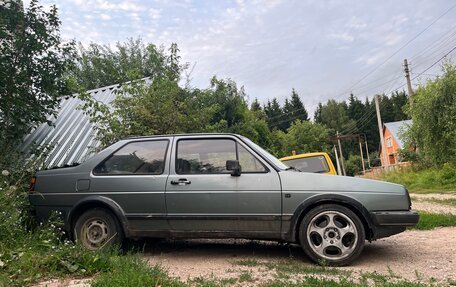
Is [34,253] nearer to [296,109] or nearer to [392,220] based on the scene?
[392,220]

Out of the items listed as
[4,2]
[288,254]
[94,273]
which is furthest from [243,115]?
[94,273]

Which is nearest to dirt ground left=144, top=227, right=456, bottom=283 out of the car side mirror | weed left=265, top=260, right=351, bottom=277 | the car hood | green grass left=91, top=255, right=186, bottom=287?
weed left=265, top=260, right=351, bottom=277

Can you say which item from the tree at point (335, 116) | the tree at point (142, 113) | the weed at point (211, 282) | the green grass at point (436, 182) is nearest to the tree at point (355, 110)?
the tree at point (335, 116)

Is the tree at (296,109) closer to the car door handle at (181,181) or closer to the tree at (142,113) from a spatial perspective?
the tree at (142,113)

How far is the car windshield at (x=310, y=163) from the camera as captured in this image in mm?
10019

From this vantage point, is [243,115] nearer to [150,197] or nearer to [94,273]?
[150,197]

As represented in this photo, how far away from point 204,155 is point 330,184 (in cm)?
168

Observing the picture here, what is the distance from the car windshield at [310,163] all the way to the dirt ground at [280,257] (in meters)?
3.14

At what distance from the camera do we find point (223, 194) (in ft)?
17.2

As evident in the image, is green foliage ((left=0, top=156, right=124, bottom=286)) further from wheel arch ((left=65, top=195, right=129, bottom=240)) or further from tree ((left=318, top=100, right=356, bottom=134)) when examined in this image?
tree ((left=318, top=100, right=356, bottom=134))

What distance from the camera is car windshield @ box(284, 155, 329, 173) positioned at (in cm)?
1002

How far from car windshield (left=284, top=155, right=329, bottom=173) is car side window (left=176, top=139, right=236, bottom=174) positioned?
4.69 m

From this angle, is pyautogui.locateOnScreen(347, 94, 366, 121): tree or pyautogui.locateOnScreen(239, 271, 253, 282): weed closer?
pyautogui.locateOnScreen(239, 271, 253, 282): weed

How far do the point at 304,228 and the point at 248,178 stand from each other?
92 centimetres
